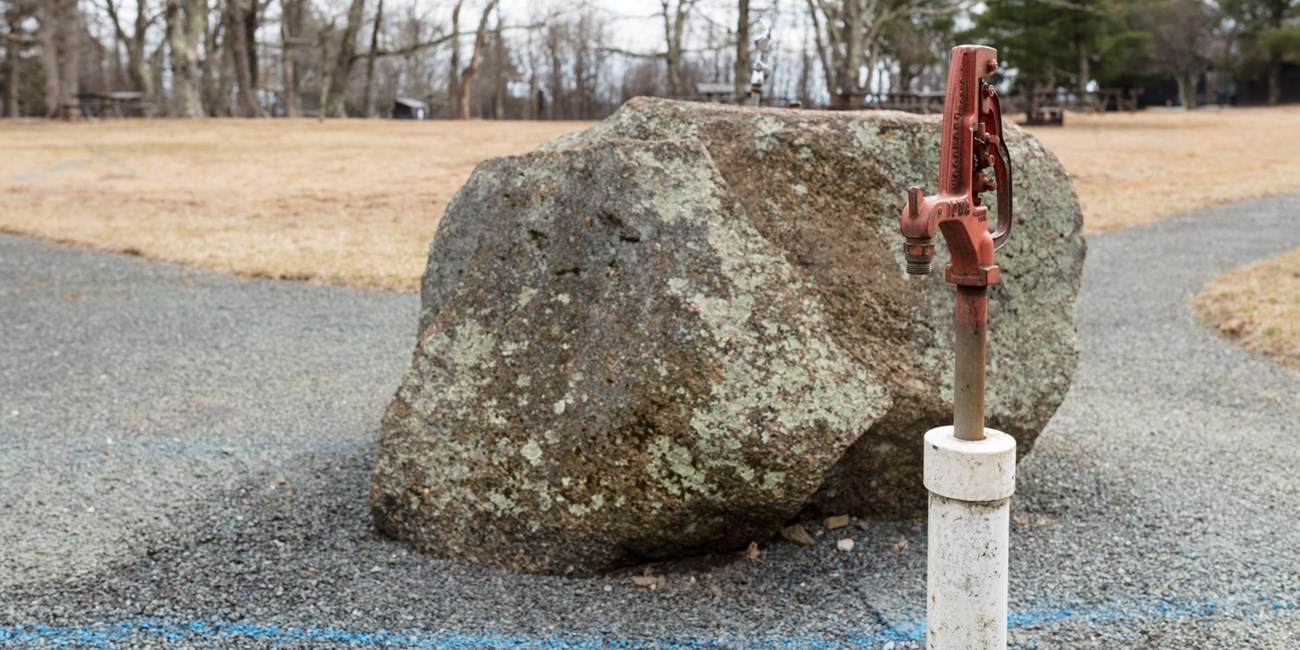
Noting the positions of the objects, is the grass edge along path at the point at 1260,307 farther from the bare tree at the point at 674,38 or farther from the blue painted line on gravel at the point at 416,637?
the bare tree at the point at 674,38

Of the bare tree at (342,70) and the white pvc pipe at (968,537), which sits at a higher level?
the bare tree at (342,70)

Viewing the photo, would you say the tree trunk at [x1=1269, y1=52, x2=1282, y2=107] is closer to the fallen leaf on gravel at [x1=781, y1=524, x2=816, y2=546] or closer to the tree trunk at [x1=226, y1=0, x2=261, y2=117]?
the tree trunk at [x1=226, y1=0, x2=261, y2=117]

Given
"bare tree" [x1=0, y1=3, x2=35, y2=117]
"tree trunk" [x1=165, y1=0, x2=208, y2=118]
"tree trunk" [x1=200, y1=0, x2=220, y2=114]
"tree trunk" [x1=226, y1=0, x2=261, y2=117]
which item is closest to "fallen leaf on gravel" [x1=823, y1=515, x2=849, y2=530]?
"tree trunk" [x1=165, y1=0, x2=208, y2=118]

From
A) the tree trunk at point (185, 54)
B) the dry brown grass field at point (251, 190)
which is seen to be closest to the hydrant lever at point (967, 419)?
the dry brown grass field at point (251, 190)

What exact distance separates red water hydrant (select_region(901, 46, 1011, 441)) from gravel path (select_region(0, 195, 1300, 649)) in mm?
1133

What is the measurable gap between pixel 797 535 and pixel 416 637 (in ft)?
4.23

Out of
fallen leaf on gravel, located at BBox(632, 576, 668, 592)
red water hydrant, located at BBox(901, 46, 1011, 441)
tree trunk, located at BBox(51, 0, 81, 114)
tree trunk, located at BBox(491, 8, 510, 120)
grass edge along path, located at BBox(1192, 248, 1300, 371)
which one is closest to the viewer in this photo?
red water hydrant, located at BBox(901, 46, 1011, 441)

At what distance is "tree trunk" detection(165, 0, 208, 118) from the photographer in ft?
106

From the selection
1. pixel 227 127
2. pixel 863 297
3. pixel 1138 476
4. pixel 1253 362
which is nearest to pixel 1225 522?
pixel 1138 476

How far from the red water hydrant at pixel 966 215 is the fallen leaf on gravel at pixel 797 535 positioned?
4.87 ft

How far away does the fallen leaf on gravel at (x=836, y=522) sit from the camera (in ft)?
11.9

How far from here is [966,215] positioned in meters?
2.07

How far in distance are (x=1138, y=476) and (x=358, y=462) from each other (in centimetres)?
320

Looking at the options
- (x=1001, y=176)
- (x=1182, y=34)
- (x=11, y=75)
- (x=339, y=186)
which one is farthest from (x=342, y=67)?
(x=1001, y=176)
